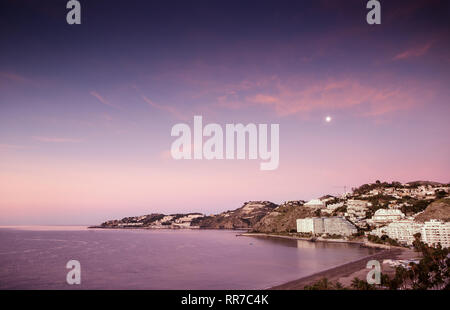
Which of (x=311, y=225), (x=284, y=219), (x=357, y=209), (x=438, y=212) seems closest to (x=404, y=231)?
(x=438, y=212)

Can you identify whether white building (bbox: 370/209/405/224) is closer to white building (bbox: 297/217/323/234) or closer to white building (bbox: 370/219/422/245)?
white building (bbox: 297/217/323/234)

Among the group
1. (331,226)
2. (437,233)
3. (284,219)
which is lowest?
(284,219)

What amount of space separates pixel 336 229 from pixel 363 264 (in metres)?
75.2

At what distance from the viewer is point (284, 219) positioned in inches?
6654

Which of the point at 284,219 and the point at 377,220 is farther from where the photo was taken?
the point at 284,219

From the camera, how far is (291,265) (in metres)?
56.2

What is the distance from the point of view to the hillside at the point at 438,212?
303ft

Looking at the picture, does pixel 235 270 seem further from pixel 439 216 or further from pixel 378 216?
pixel 378 216

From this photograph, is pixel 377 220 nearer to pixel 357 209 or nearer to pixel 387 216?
pixel 387 216

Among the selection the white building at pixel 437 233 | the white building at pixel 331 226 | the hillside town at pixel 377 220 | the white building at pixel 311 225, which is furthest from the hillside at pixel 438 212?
the white building at pixel 311 225

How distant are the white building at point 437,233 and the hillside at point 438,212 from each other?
2378 centimetres

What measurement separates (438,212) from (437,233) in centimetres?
2860

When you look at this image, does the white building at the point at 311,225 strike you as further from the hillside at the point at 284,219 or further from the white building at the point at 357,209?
the white building at the point at 357,209
